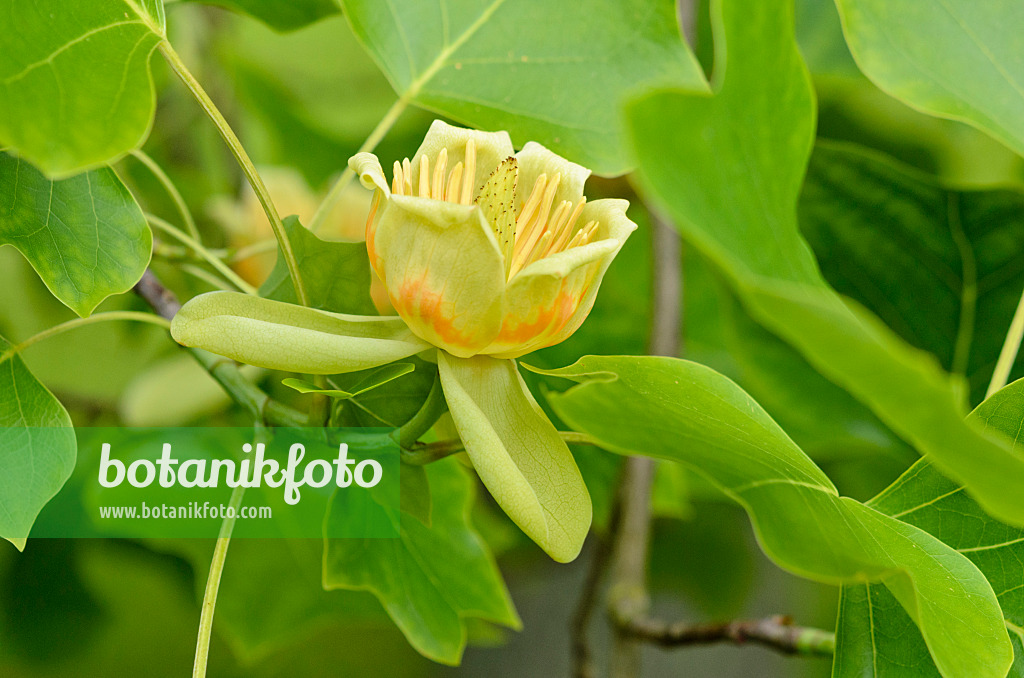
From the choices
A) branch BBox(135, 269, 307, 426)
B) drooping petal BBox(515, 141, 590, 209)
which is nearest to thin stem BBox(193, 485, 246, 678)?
branch BBox(135, 269, 307, 426)

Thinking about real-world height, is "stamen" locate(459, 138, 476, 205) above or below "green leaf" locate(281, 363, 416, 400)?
above

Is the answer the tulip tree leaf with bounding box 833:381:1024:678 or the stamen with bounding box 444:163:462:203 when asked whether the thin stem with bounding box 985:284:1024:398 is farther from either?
the stamen with bounding box 444:163:462:203

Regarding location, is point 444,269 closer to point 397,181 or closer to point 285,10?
point 397,181

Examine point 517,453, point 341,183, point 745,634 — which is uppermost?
point 341,183

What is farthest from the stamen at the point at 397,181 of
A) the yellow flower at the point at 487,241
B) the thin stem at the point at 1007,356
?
the thin stem at the point at 1007,356

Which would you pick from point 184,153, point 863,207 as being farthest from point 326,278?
point 184,153

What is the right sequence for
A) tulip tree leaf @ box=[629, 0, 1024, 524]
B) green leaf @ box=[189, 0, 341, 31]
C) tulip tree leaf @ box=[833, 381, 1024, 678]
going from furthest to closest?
green leaf @ box=[189, 0, 341, 31]
tulip tree leaf @ box=[833, 381, 1024, 678]
tulip tree leaf @ box=[629, 0, 1024, 524]

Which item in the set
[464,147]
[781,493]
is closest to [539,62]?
[464,147]

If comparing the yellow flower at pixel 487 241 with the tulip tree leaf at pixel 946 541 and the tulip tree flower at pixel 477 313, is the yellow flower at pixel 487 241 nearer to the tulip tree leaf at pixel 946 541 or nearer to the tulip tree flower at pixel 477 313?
the tulip tree flower at pixel 477 313
